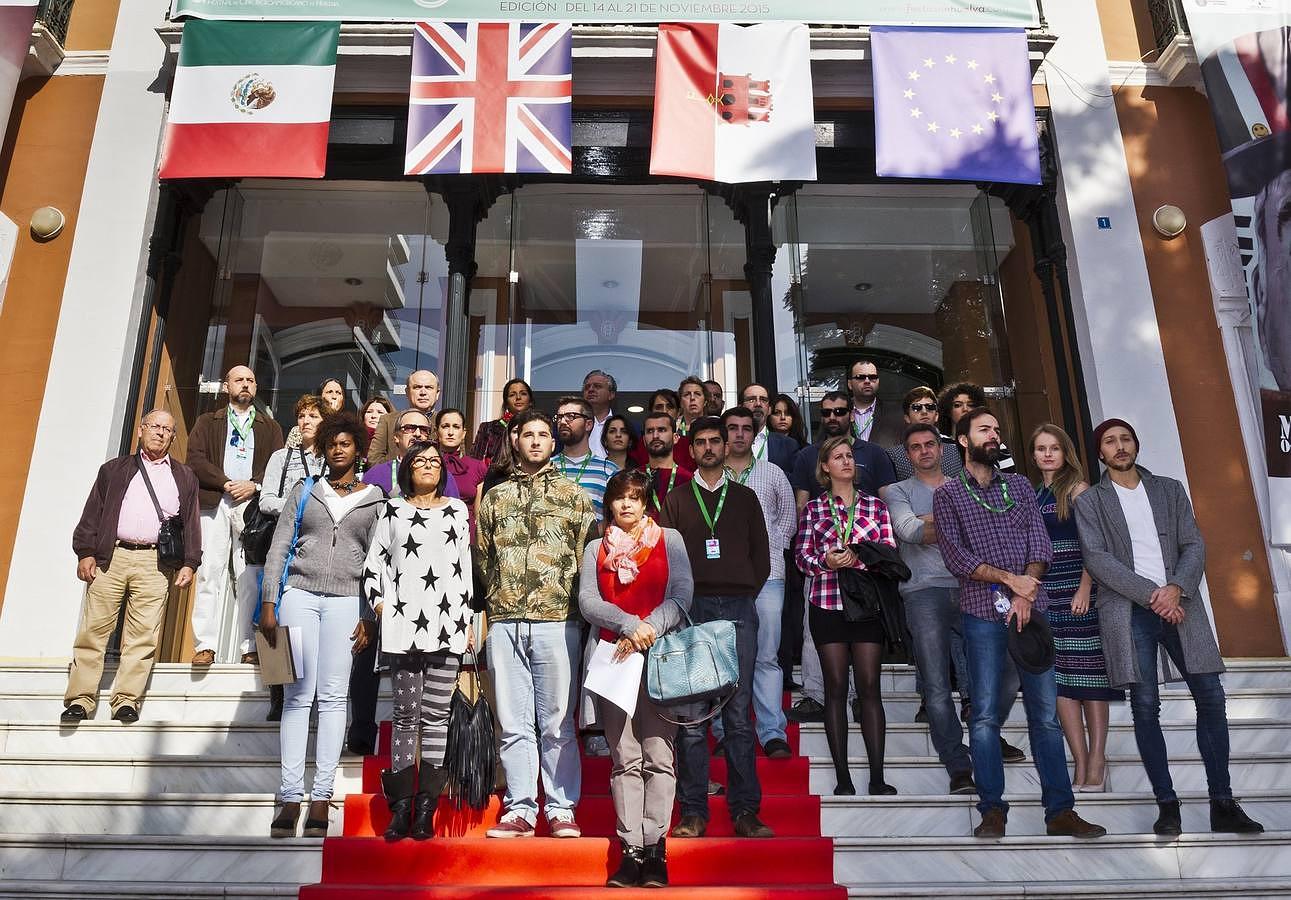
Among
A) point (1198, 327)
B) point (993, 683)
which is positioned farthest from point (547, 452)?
point (1198, 327)

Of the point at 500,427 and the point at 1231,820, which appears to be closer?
the point at 1231,820

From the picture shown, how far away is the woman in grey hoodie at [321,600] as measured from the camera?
4754mm

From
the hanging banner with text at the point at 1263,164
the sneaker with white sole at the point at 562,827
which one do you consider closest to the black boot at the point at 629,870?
the sneaker with white sole at the point at 562,827

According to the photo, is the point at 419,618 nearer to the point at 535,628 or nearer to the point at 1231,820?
the point at 535,628

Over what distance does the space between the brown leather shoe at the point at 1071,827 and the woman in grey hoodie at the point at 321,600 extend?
10.8ft

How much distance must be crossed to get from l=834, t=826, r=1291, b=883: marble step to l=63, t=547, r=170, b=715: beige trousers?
391cm

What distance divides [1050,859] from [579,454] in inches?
123

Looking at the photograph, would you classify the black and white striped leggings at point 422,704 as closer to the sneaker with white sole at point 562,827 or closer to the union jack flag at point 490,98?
the sneaker with white sole at point 562,827

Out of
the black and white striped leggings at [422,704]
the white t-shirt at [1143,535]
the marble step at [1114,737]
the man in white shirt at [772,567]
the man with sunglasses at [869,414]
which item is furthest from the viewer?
the man with sunglasses at [869,414]

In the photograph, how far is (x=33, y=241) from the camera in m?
8.46

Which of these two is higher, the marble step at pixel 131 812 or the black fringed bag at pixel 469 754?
the black fringed bag at pixel 469 754

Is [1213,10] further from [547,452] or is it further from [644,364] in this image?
[547,452]

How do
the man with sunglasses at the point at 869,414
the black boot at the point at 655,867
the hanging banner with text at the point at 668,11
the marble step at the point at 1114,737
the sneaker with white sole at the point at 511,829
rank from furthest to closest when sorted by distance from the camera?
the hanging banner with text at the point at 668,11, the man with sunglasses at the point at 869,414, the marble step at the point at 1114,737, the sneaker with white sole at the point at 511,829, the black boot at the point at 655,867

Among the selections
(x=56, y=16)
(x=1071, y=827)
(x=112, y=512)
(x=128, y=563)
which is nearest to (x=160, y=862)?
(x=128, y=563)
